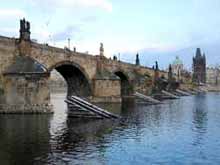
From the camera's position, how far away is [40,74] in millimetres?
42281

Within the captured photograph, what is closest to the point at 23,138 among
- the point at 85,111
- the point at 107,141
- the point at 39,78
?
the point at 107,141

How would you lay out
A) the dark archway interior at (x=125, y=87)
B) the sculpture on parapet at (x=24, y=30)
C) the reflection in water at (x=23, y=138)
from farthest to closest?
1. the dark archway interior at (x=125, y=87)
2. the sculpture on parapet at (x=24, y=30)
3. the reflection in water at (x=23, y=138)

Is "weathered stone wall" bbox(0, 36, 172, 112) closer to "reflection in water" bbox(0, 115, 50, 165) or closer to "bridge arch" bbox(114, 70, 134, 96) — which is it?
"reflection in water" bbox(0, 115, 50, 165)

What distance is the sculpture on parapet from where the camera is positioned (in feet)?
147

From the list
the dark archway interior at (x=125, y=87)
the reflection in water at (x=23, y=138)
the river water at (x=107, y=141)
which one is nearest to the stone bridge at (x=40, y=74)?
the reflection in water at (x=23, y=138)

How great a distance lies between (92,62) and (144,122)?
99.6 ft

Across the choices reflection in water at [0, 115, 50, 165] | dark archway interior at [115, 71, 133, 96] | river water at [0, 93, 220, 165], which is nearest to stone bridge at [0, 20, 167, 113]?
reflection in water at [0, 115, 50, 165]

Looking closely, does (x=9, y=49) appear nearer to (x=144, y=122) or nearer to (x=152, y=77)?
(x=144, y=122)

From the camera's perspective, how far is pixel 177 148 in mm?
23281

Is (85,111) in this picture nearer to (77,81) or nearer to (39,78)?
(39,78)

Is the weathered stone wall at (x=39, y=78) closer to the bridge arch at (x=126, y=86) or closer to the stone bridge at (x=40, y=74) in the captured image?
the stone bridge at (x=40, y=74)

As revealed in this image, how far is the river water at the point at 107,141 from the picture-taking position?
2044 cm

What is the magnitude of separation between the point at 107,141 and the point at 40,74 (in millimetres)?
18628

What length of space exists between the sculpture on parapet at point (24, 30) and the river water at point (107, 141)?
448 inches
